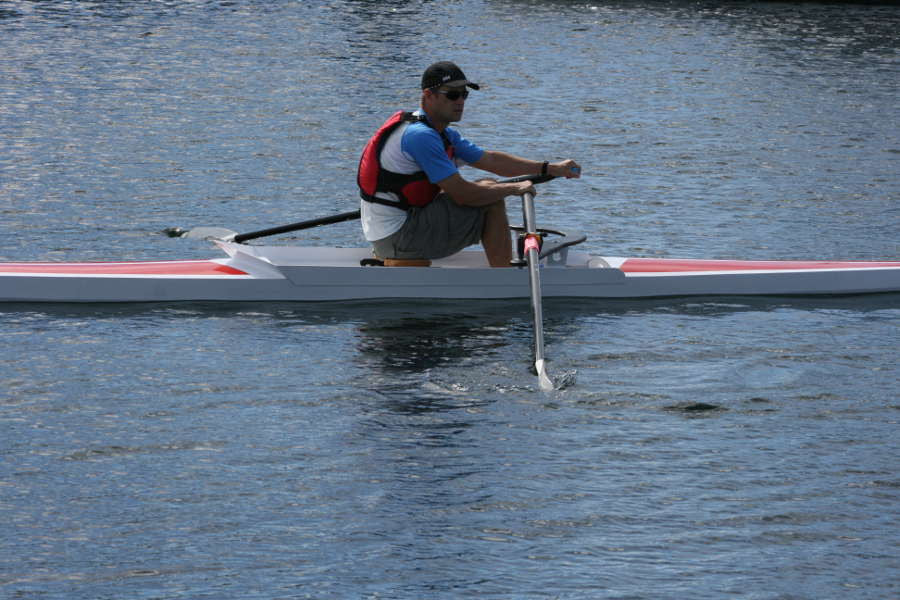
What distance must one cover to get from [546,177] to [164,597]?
5.51m

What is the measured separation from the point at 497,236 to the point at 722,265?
1.94m

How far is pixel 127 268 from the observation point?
11055mm

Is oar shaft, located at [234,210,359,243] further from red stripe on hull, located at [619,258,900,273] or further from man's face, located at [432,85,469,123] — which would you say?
red stripe on hull, located at [619,258,900,273]

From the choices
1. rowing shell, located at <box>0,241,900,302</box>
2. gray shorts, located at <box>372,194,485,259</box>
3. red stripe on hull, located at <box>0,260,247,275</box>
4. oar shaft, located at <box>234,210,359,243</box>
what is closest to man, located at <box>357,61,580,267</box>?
gray shorts, located at <box>372,194,485,259</box>

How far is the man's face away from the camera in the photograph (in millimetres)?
10148

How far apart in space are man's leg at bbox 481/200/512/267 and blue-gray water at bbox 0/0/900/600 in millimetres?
421

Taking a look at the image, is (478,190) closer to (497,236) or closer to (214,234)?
(497,236)

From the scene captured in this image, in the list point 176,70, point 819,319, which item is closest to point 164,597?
point 819,319

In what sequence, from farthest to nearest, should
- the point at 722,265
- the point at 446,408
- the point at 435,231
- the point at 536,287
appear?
the point at 722,265 < the point at 435,231 < the point at 536,287 < the point at 446,408

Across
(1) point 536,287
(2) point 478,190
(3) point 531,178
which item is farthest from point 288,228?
(1) point 536,287

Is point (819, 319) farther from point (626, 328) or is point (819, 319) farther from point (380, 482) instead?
point (380, 482)

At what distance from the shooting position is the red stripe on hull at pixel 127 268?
35.7ft

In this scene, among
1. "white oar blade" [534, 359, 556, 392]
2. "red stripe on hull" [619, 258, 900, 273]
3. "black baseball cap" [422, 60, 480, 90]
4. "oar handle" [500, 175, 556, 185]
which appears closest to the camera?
"white oar blade" [534, 359, 556, 392]

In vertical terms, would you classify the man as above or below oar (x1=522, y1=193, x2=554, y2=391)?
above
